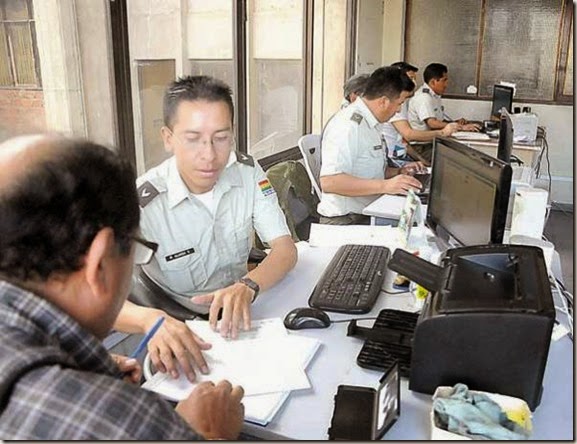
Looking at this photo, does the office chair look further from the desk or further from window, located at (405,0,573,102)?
window, located at (405,0,573,102)

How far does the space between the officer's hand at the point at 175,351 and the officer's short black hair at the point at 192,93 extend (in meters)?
0.73

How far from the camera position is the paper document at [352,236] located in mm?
1945

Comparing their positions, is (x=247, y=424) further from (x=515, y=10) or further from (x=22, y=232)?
(x=515, y=10)

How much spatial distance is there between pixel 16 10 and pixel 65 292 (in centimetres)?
148

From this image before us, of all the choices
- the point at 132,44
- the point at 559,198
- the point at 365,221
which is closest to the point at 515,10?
the point at 559,198

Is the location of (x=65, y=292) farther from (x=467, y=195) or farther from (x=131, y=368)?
(x=467, y=195)

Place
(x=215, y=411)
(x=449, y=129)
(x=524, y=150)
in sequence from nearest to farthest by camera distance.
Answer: (x=215, y=411) < (x=524, y=150) < (x=449, y=129)

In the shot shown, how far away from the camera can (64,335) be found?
0.64 meters

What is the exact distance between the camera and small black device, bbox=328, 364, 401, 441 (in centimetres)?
92

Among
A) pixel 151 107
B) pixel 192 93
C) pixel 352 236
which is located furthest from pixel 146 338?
pixel 151 107

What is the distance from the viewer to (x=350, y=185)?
9.05 ft

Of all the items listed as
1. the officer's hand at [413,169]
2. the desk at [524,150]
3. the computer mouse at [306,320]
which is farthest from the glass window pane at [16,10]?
the desk at [524,150]

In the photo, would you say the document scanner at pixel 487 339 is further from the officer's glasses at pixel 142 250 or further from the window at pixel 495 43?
the window at pixel 495 43

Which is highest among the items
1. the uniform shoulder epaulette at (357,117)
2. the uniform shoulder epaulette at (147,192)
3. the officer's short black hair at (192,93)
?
the officer's short black hair at (192,93)
